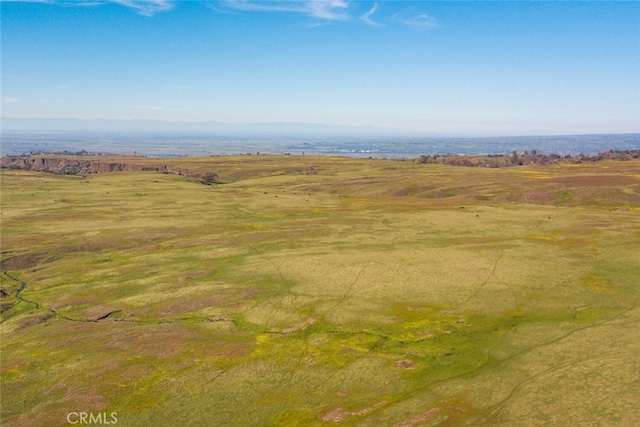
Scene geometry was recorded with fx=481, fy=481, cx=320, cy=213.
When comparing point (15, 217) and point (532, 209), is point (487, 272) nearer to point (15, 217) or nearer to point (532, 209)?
point (532, 209)
